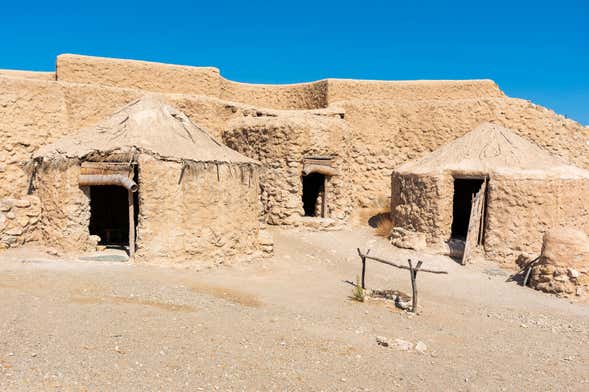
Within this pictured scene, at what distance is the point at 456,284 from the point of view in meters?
11.1

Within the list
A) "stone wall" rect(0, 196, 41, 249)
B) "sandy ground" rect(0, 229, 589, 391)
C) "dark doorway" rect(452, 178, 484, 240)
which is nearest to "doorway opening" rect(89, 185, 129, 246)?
"stone wall" rect(0, 196, 41, 249)

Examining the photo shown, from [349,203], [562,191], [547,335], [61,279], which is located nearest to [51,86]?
[61,279]

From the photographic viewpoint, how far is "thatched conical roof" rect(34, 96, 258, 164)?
35.3ft

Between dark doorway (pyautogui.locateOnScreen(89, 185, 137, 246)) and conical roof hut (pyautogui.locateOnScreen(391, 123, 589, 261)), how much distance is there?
27.6ft

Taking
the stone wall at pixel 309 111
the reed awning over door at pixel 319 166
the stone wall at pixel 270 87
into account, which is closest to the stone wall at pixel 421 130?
the stone wall at pixel 309 111

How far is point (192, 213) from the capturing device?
35.5 feet

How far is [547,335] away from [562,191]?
616 centimetres

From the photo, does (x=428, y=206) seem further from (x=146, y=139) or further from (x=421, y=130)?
(x=146, y=139)

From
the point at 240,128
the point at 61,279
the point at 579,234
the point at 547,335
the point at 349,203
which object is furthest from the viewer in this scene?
the point at 349,203

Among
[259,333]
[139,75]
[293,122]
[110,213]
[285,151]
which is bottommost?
[259,333]

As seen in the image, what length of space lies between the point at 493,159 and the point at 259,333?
10.00 metres

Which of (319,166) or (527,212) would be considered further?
(319,166)

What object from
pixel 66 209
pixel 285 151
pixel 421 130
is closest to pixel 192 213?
pixel 66 209

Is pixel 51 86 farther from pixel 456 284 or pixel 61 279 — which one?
pixel 456 284
